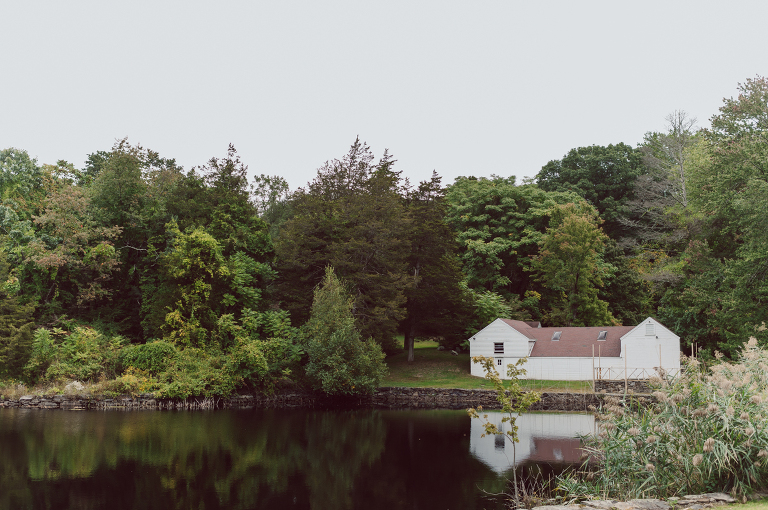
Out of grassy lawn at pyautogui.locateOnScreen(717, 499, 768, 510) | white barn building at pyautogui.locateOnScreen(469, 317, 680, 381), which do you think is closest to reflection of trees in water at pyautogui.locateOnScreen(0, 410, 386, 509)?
grassy lawn at pyautogui.locateOnScreen(717, 499, 768, 510)

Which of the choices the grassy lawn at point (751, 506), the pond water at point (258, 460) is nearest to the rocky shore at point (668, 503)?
the grassy lawn at point (751, 506)

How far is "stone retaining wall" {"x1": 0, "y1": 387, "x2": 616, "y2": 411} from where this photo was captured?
3556cm

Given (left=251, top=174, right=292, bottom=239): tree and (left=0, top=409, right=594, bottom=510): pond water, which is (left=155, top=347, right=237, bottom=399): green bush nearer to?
(left=0, top=409, right=594, bottom=510): pond water

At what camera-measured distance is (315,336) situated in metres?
39.0

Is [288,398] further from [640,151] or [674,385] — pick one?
[640,151]

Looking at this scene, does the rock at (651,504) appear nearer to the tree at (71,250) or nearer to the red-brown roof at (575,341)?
the red-brown roof at (575,341)

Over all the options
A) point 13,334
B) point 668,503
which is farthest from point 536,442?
point 13,334

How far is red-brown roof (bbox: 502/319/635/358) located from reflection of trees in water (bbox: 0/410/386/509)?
2173cm

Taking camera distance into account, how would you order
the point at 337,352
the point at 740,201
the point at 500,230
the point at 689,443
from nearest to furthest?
the point at 689,443 < the point at 740,201 < the point at 337,352 < the point at 500,230

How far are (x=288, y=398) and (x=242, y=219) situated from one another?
1529 cm

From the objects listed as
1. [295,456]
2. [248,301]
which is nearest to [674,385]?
[295,456]

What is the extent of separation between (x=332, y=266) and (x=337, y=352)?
8679 millimetres

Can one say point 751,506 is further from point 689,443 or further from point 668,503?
point 689,443

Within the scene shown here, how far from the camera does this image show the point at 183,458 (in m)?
20.6
